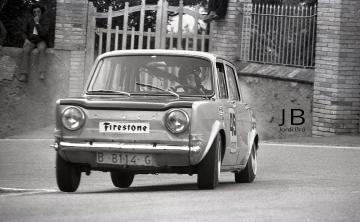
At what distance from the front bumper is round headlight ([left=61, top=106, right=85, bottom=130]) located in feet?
0.55

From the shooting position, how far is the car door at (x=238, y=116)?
11438mm

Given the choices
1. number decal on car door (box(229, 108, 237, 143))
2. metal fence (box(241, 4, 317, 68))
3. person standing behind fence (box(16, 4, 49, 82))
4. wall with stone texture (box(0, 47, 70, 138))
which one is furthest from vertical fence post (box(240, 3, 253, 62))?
number decal on car door (box(229, 108, 237, 143))

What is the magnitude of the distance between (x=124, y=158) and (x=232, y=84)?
2501 millimetres

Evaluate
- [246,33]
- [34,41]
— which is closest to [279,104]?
[246,33]

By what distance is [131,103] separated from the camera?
9906 millimetres

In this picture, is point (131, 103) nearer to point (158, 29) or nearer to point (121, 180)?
point (121, 180)

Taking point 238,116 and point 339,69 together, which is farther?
point 339,69

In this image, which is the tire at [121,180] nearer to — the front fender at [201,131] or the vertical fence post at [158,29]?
the front fender at [201,131]

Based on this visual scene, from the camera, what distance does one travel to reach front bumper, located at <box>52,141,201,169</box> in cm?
981

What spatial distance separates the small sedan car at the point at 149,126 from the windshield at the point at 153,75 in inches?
0.4

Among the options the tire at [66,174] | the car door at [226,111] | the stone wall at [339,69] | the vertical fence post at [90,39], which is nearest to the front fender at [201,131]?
the car door at [226,111]

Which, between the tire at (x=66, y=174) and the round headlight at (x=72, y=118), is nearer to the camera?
the round headlight at (x=72, y=118)

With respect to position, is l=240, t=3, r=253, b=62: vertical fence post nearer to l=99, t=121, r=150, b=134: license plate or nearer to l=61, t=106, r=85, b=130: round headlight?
l=61, t=106, r=85, b=130: round headlight

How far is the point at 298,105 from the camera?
24375 mm
